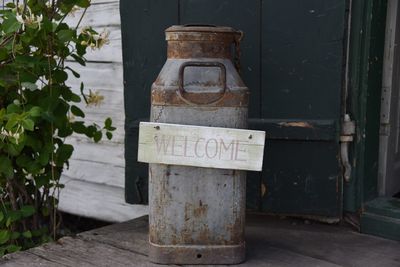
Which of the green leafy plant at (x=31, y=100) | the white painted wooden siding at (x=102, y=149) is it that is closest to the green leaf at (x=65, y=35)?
the green leafy plant at (x=31, y=100)

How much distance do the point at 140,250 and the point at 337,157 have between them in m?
0.86

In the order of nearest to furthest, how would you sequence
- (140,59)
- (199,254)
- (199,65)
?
(199,65) < (199,254) < (140,59)

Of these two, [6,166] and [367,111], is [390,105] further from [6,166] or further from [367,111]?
[6,166]

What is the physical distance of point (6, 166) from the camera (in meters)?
2.20

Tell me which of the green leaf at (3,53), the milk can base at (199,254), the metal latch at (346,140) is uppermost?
the green leaf at (3,53)

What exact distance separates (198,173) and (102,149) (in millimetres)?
1406

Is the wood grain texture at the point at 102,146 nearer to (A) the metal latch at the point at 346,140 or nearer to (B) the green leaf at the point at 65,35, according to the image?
(B) the green leaf at the point at 65,35

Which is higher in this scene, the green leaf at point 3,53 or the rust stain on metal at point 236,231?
the green leaf at point 3,53

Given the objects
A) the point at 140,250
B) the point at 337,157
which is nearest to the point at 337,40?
the point at 337,157

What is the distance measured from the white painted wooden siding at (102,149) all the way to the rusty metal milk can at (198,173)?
1.10m

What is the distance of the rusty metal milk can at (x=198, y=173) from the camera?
1921 mm

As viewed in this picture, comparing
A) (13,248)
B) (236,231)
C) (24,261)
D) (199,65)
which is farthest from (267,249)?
(13,248)

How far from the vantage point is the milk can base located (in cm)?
200

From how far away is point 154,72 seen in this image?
2494mm
